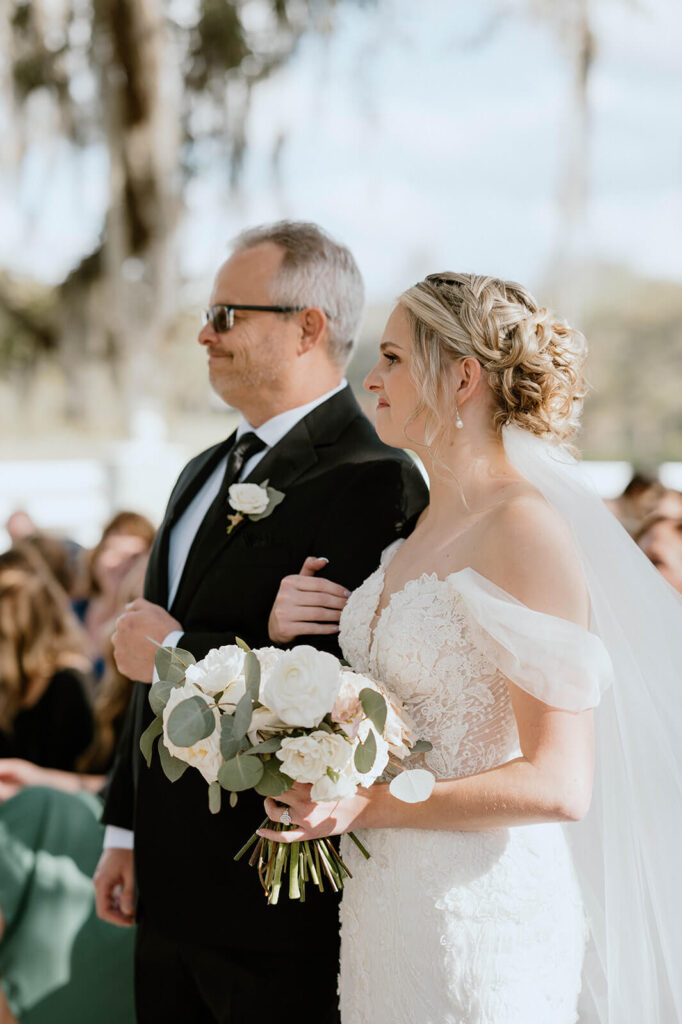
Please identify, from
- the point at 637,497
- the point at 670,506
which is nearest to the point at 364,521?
the point at 670,506

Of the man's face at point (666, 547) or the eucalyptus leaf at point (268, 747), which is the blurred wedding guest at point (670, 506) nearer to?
the man's face at point (666, 547)

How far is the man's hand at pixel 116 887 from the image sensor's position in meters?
2.57

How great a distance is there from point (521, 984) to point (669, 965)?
0.97 ft

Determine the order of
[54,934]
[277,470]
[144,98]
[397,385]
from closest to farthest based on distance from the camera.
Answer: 1. [397,385]
2. [277,470]
3. [54,934]
4. [144,98]

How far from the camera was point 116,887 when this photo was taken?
8.61 ft

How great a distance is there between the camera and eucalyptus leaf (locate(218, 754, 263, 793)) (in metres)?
1.62

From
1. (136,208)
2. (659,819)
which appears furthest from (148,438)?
(659,819)

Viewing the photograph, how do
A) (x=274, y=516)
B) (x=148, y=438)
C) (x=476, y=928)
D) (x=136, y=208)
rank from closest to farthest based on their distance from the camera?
(x=476, y=928)
(x=274, y=516)
(x=136, y=208)
(x=148, y=438)

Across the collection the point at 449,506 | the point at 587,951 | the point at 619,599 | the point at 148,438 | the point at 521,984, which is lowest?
the point at 148,438

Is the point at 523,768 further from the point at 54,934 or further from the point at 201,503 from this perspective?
the point at 54,934

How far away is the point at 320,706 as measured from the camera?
1.62m

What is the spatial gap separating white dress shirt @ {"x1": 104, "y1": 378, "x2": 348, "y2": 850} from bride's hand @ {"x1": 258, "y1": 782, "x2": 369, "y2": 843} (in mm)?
849

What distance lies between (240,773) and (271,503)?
832mm

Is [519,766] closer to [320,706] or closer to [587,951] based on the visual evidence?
[320,706]
